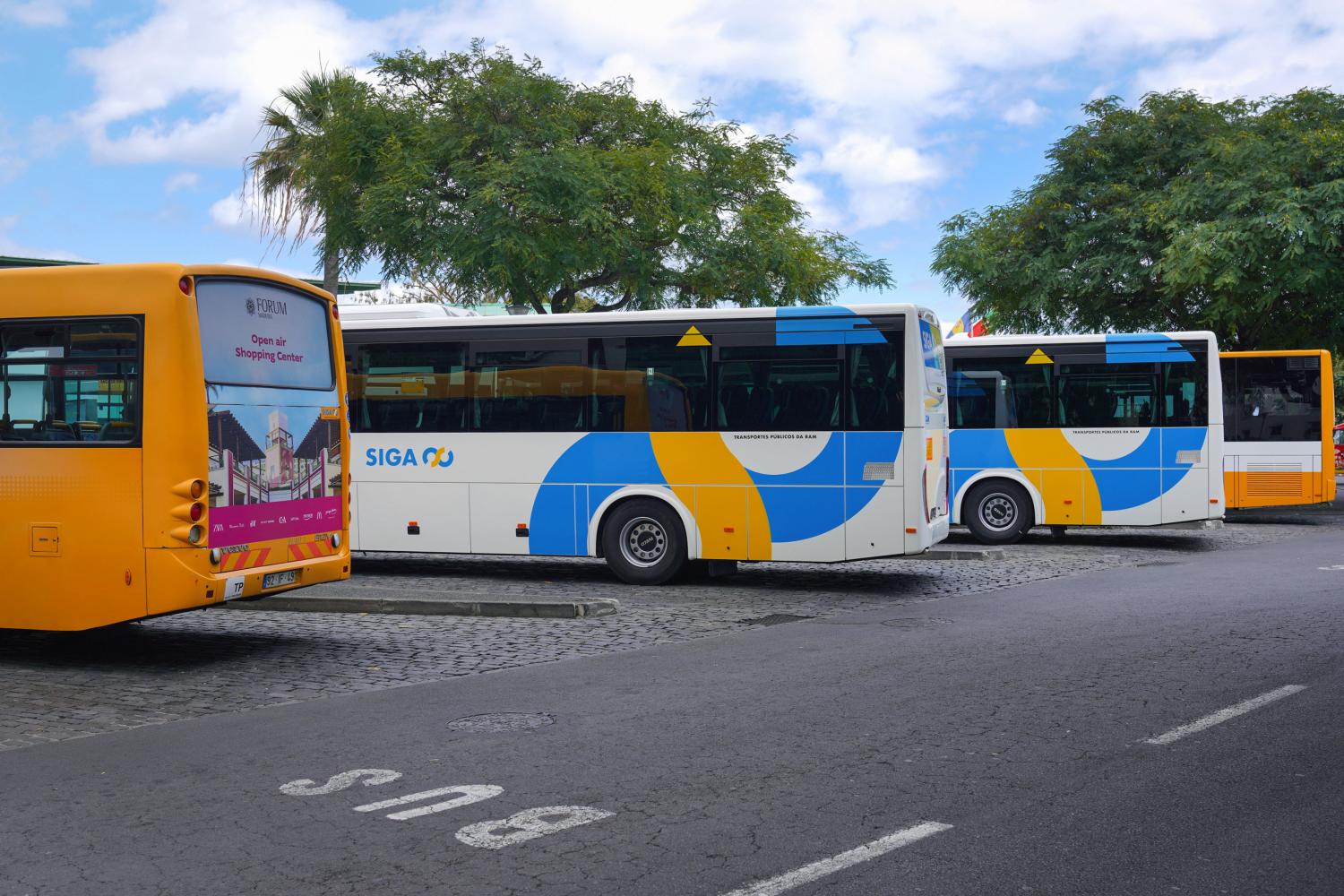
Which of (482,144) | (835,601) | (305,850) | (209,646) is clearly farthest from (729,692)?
(482,144)

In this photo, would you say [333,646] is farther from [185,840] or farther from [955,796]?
[955,796]

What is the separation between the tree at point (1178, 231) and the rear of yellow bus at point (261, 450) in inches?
822

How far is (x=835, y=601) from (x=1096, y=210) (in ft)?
67.4

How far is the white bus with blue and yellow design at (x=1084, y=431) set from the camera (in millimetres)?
19750

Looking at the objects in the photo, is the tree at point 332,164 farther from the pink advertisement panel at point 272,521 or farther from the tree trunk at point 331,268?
the pink advertisement panel at point 272,521

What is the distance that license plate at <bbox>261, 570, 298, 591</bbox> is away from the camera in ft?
33.1

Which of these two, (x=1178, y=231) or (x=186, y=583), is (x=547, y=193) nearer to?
(x=1178, y=231)

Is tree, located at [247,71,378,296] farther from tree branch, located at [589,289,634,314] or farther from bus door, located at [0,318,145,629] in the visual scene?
bus door, located at [0,318,145,629]

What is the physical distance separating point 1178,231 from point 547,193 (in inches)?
507

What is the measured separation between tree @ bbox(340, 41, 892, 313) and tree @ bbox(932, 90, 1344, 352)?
4.85m

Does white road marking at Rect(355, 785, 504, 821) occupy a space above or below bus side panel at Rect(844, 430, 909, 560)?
below

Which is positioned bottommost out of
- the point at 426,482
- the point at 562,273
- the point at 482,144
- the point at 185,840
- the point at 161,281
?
the point at 185,840

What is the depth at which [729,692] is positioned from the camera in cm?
848

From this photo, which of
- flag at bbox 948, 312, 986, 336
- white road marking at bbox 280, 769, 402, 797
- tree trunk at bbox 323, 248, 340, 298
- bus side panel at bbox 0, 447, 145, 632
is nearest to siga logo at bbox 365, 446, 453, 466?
bus side panel at bbox 0, 447, 145, 632
